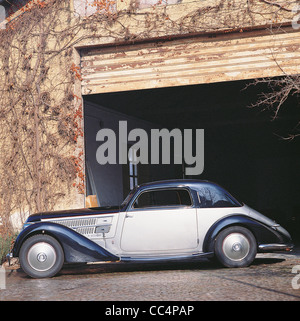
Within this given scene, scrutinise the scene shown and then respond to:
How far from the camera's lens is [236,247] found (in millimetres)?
6969

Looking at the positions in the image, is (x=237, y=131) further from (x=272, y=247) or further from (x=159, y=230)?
(x=159, y=230)

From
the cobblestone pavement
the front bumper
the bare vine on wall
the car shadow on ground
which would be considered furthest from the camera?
the bare vine on wall

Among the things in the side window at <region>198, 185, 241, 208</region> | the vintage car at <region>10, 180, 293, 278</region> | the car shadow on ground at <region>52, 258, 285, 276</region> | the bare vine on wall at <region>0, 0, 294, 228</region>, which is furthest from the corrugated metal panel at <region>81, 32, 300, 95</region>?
the car shadow on ground at <region>52, 258, 285, 276</region>

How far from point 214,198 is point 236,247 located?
0.79 meters

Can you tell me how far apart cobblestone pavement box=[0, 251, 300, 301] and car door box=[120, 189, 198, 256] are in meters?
0.36

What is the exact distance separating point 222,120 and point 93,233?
1111 cm

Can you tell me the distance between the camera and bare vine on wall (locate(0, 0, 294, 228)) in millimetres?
9781

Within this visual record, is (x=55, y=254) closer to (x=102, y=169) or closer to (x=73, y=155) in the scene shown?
(x=73, y=155)

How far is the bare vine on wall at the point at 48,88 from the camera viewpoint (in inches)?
385

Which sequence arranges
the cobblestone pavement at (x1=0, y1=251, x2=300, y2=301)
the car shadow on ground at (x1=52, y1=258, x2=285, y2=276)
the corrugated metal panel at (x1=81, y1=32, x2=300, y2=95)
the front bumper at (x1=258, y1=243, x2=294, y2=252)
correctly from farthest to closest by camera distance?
the corrugated metal panel at (x1=81, y1=32, x2=300, y2=95) → the car shadow on ground at (x1=52, y1=258, x2=285, y2=276) → the front bumper at (x1=258, y1=243, x2=294, y2=252) → the cobblestone pavement at (x1=0, y1=251, x2=300, y2=301)

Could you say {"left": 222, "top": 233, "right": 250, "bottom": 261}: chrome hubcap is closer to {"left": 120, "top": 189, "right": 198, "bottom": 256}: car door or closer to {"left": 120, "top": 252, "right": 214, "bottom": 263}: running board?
{"left": 120, "top": 252, "right": 214, "bottom": 263}: running board

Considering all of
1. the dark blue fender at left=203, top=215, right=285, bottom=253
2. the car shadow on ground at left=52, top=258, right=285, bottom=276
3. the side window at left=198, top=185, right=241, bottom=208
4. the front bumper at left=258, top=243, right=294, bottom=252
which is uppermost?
the side window at left=198, top=185, right=241, bottom=208

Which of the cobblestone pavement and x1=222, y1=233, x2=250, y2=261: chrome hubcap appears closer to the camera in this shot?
the cobblestone pavement

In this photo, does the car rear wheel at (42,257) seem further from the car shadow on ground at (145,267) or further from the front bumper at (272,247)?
the front bumper at (272,247)
